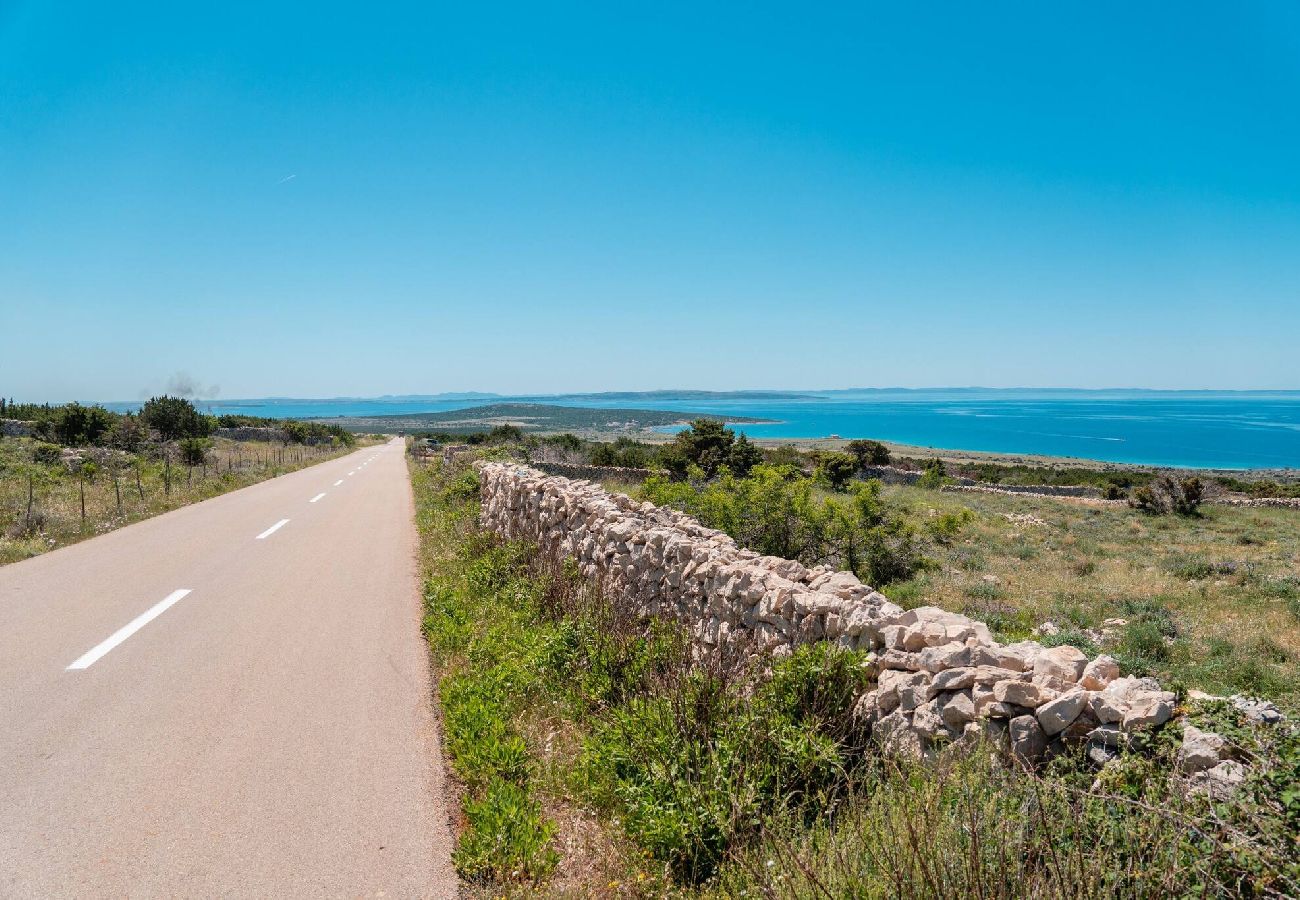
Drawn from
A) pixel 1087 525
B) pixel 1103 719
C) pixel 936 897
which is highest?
pixel 1103 719

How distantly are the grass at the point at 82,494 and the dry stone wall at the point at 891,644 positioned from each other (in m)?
9.97

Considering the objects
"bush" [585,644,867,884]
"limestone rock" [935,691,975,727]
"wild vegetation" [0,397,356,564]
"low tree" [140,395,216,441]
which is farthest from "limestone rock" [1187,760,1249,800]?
"low tree" [140,395,216,441]

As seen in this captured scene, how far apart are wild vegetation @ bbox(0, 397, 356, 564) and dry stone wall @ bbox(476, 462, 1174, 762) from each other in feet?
32.6

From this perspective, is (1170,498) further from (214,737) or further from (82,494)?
(82,494)

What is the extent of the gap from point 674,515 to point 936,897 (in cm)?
616

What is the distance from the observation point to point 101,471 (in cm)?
2352

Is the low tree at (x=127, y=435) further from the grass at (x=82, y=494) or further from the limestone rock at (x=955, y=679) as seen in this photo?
the limestone rock at (x=955, y=679)

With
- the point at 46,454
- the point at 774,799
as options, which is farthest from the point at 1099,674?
the point at 46,454

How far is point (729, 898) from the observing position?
10.4 feet

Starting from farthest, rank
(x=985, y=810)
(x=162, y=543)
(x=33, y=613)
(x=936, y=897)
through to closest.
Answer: (x=162, y=543) → (x=33, y=613) → (x=985, y=810) → (x=936, y=897)

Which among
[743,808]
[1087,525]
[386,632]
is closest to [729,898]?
[743,808]

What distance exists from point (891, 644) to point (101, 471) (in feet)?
92.0

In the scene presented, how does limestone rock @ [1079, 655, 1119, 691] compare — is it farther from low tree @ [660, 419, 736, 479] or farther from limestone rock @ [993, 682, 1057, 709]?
low tree @ [660, 419, 736, 479]

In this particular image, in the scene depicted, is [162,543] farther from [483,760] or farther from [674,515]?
[483,760]
